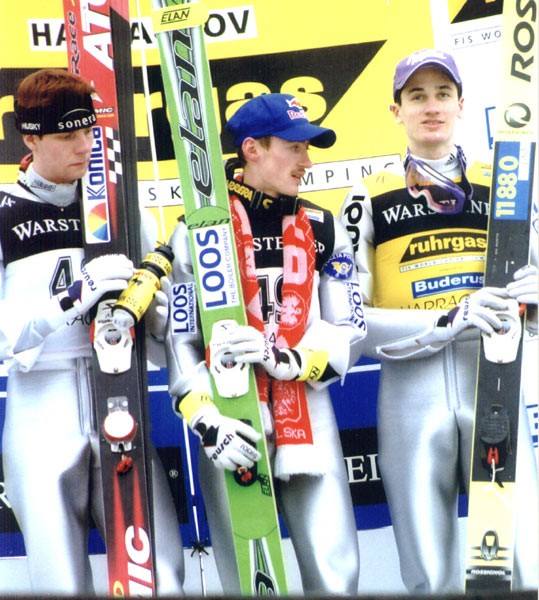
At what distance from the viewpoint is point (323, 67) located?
368 centimetres

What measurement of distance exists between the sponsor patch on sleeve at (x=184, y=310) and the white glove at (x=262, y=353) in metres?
0.15

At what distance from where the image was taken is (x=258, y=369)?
351 centimetres

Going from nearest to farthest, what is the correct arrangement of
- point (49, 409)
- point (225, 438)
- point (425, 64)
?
point (225, 438)
point (49, 409)
point (425, 64)

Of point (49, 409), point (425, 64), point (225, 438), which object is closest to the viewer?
point (225, 438)

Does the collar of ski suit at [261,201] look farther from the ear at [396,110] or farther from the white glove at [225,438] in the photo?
the white glove at [225,438]

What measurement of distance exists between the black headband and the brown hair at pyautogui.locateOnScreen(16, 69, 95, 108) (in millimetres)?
11

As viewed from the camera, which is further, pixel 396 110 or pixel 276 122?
pixel 396 110

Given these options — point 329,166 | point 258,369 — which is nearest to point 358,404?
point 258,369

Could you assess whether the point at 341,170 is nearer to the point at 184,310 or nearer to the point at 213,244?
the point at 213,244

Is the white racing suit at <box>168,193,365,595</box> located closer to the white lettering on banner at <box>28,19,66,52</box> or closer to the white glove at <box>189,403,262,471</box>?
the white glove at <box>189,403,262,471</box>

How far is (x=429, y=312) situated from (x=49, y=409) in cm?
117

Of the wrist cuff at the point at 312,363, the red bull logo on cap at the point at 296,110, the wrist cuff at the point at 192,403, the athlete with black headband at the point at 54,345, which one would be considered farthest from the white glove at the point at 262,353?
the red bull logo on cap at the point at 296,110

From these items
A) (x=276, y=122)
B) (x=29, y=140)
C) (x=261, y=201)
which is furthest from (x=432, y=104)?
(x=29, y=140)

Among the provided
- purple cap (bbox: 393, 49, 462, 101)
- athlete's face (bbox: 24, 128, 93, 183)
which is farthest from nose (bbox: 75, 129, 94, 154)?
purple cap (bbox: 393, 49, 462, 101)
